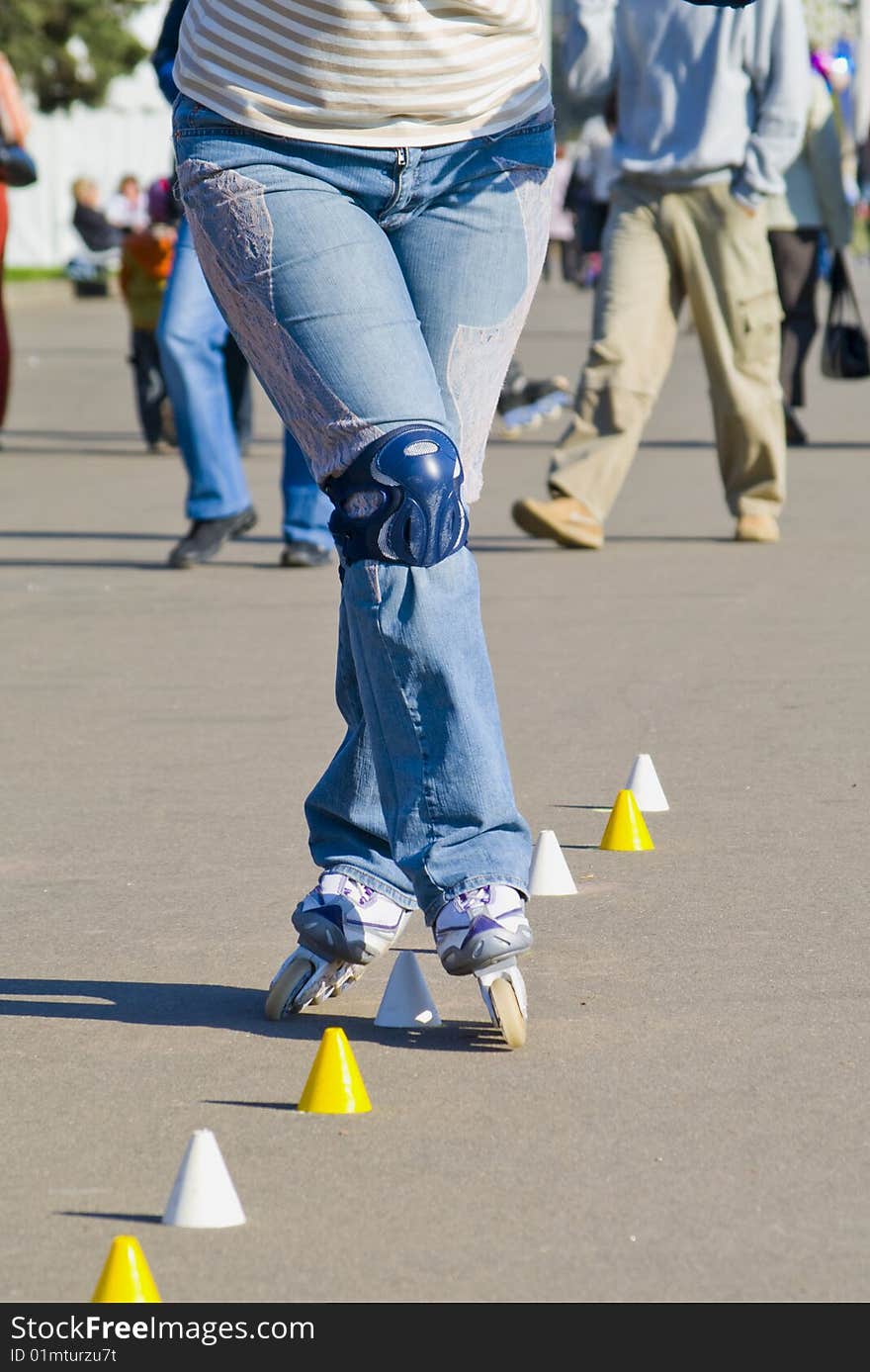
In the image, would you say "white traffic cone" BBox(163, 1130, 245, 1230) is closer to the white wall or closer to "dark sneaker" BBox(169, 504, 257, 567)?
"dark sneaker" BBox(169, 504, 257, 567)

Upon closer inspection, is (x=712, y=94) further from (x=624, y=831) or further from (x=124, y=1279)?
(x=124, y=1279)

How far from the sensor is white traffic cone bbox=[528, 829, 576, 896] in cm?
467

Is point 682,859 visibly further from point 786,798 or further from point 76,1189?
point 76,1189

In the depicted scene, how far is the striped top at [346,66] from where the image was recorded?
12.2 ft

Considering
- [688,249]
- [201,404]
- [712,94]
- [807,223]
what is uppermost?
[807,223]

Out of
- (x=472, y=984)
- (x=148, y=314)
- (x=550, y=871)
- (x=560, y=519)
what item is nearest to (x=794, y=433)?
(x=148, y=314)

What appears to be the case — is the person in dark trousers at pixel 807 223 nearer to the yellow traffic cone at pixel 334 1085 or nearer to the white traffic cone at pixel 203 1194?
the yellow traffic cone at pixel 334 1085

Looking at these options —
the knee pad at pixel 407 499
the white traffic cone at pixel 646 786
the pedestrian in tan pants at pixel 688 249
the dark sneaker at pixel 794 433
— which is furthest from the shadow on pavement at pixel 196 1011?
the dark sneaker at pixel 794 433

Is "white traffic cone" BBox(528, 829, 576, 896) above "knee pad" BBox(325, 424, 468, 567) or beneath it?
beneath

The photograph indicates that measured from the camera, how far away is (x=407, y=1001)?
12.6ft

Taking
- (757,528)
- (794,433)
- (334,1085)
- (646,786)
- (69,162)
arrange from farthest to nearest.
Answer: (69,162), (794,433), (757,528), (646,786), (334,1085)

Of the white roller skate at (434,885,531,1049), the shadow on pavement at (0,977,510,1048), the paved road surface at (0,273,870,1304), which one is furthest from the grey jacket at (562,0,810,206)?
the white roller skate at (434,885,531,1049)

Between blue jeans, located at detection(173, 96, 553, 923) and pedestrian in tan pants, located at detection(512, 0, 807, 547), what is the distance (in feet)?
17.7

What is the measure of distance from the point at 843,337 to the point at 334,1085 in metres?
9.69
